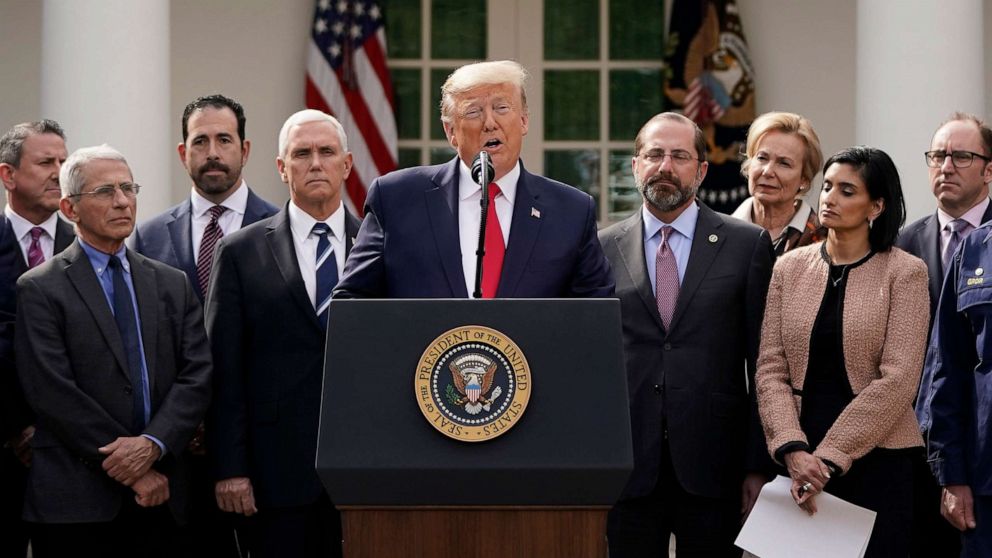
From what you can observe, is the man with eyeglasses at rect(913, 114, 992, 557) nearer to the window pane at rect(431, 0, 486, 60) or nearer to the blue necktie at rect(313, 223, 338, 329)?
the blue necktie at rect(313, 223, 338, 329)

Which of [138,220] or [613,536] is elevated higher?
[138,220]

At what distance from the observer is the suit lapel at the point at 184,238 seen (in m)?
5.38

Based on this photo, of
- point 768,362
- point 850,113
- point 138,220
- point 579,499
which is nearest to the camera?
point 579,499

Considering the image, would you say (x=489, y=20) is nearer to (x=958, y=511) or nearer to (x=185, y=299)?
(x=185, y=299)

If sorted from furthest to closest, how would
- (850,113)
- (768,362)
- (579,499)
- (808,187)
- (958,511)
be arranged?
(850,113), (808,187), (768,362), (958,511), (579,499)

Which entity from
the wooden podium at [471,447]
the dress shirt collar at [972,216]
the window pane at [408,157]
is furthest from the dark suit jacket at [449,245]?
the window pane at [408,157]

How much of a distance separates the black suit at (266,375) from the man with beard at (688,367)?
106 centimetres

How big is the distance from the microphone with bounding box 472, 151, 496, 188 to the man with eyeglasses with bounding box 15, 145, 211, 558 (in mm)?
1759

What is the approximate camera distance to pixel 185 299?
490cm

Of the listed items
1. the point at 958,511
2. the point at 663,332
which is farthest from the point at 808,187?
the point at 958,511

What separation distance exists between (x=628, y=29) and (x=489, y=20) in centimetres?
98

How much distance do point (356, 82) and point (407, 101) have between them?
0.49 meters

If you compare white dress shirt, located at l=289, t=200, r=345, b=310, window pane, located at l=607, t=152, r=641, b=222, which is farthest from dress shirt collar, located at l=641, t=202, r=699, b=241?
window pane, located at l=607, t=152, r=641, b=222

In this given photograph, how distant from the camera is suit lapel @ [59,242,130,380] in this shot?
4.67 metres
